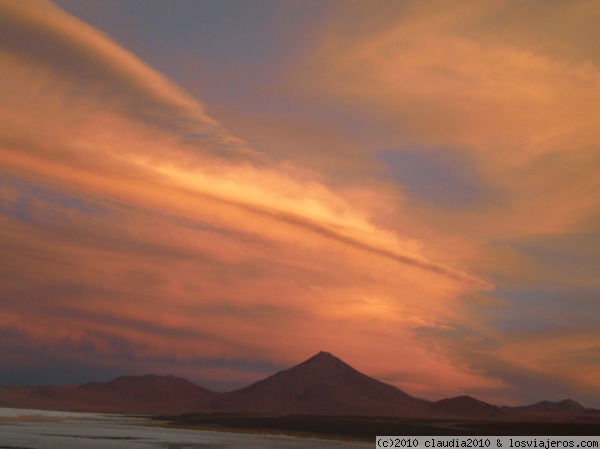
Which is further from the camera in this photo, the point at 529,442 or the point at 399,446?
the point at 529,442

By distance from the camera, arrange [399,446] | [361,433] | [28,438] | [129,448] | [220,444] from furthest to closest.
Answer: [361,433] < [399,446] < [220,444] < [28,438] < [129,448]

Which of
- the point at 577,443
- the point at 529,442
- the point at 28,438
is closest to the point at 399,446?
the point at 529,442

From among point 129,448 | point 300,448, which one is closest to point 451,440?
point 300,448

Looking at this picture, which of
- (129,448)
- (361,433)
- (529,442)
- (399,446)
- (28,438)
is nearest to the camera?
(129,448)

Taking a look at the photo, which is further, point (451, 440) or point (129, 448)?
point (451, 440)

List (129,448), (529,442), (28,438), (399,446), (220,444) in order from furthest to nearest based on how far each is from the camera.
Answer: (529,442) → (399,446) → (220,444) → (28,438) → (129,448)

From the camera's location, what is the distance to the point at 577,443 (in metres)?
79.4

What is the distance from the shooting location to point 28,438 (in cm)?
5831

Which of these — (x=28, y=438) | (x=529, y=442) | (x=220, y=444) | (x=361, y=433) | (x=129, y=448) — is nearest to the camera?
(x=129, y=448)

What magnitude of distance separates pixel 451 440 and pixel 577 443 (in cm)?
1430

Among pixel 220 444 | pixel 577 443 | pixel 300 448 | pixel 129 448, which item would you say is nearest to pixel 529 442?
pixel 577 443

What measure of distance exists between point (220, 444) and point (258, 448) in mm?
4515

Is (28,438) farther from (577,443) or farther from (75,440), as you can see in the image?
(577,443)

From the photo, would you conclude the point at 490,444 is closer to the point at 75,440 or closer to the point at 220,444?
→ the point at 220,444
